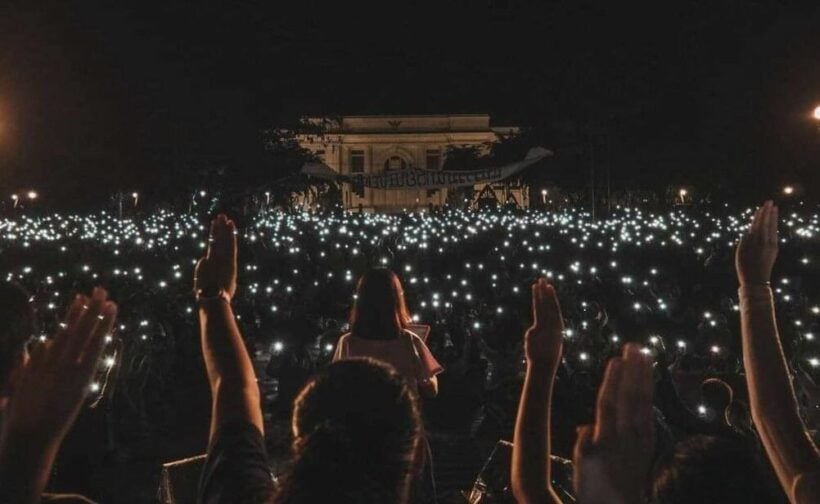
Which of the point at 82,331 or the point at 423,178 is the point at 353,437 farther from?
the point at 423,178

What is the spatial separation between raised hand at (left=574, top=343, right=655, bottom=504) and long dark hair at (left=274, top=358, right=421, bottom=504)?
1.98ft

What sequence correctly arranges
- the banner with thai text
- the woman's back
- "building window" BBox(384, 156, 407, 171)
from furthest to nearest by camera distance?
"building window" BBox(384, 156, 407, 171), the banner with thai text, the woman's back

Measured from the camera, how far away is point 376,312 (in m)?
3.87

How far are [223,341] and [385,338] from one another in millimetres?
1940

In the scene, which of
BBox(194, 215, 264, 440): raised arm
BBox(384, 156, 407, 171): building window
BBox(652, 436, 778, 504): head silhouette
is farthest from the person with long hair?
BBox(384, 156, 407, 171): building window

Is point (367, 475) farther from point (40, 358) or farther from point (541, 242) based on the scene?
point (541, 242)

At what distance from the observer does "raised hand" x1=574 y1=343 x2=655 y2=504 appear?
1933 mm

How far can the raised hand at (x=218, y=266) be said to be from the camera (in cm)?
212

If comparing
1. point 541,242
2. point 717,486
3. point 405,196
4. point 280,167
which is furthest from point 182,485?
point 405,196

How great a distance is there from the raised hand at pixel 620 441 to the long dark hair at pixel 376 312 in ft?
6.10

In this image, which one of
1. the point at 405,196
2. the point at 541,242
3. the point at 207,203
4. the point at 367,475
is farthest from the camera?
the point at 405,196

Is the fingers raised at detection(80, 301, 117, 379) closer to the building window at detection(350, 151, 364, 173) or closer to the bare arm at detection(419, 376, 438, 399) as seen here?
the bare arm at detection(419, 376, 438, 399)

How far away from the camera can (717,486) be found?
1.59 metres

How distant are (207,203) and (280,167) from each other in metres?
11.8
